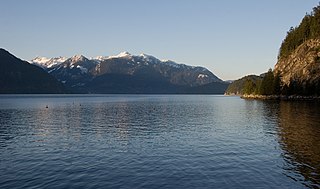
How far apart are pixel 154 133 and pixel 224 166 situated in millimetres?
29055

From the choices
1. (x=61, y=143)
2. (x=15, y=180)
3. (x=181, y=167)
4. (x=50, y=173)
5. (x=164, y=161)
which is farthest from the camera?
(x=61, y=143)

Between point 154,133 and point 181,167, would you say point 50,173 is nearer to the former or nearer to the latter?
point 181,167

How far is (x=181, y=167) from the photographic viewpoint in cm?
3606

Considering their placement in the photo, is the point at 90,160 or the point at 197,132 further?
the point at 197,132

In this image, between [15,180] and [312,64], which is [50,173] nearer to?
[15,180]

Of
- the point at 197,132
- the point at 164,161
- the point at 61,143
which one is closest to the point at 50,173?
the point at 164,161

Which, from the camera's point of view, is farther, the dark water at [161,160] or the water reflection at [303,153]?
the water reflection at [303,153]

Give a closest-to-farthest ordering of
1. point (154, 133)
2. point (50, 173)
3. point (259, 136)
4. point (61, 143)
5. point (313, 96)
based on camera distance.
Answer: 1. point (50, 173)
2. point (61, 143)
3. point (259, 136)
4. point (154, 133)
5. point (313, 96)

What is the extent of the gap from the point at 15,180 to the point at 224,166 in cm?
2298

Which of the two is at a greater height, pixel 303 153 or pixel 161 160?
pixel 303 153

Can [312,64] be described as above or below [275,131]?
above

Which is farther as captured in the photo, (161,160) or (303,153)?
(303,153)

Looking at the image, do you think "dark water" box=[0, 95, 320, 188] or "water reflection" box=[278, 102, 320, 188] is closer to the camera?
"dark water" box=[0, 95, 320, 188]

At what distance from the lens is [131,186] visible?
96.1 feet
